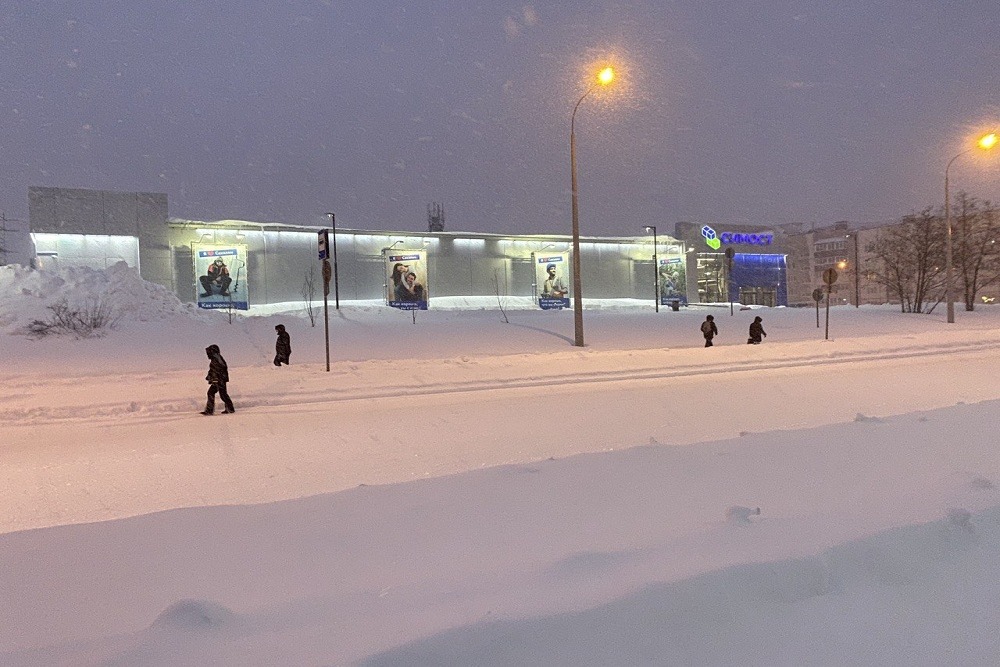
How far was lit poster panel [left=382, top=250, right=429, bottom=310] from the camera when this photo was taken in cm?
4172

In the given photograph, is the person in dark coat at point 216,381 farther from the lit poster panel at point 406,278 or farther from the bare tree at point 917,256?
the bare tree at point 917,256

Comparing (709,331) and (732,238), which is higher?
(732,238)

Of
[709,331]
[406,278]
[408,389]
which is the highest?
[406,278]

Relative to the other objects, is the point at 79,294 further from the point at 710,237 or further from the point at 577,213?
the point at 710,237

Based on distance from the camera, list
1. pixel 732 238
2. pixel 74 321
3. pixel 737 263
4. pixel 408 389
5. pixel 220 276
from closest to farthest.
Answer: pixel 408 389, pixel 74 321, pixel 220 276, pixel 732 238, pixel 737 263

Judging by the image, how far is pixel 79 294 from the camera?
2703 centimetres

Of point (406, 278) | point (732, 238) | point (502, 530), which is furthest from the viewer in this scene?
point (732, 238)

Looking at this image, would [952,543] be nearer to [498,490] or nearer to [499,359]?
[498,490]

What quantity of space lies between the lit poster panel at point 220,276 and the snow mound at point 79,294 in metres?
6.80

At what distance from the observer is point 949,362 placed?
1798 cm

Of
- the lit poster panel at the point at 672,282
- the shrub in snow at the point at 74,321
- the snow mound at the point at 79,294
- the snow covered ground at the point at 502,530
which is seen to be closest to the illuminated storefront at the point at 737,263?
the lit poster panel at the point at 672,282

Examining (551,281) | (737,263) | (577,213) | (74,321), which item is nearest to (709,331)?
(577,213)

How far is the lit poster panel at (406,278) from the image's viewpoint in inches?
1642

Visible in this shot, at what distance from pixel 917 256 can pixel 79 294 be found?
154 ft
